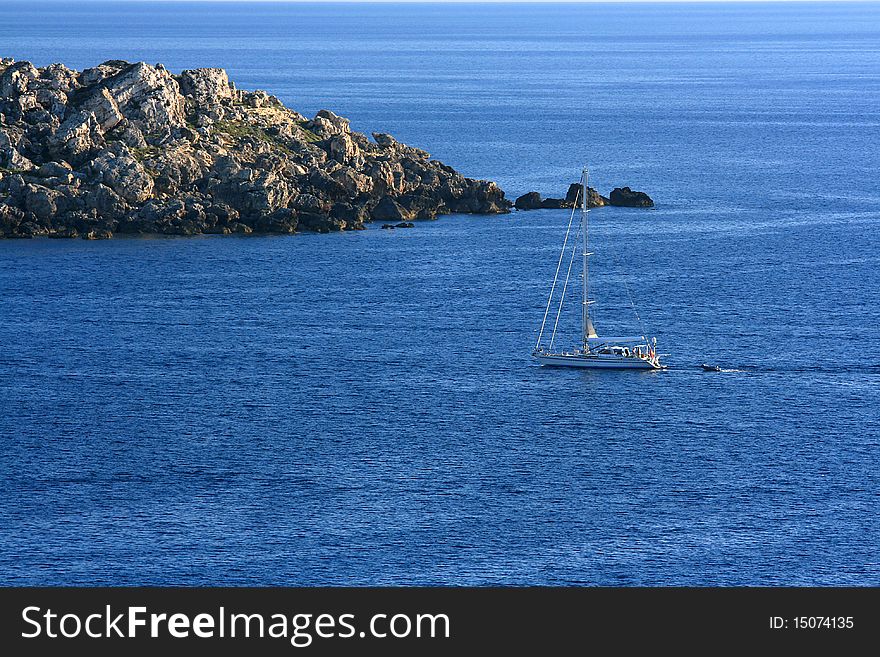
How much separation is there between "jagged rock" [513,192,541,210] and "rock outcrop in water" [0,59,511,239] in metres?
1.92

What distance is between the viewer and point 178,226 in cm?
16225

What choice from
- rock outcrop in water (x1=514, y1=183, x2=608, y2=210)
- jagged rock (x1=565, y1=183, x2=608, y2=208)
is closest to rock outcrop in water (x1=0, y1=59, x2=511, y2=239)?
rock outcrop in water (x1=514, y1=183, x2=608, y2=210)

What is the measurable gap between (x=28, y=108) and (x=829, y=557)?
124183 mm

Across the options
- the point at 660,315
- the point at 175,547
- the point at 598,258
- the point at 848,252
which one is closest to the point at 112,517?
the point at 175,547

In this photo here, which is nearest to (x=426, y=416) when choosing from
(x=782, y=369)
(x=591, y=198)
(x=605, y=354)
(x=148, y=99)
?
(x=605, y=354)

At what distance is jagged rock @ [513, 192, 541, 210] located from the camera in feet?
597

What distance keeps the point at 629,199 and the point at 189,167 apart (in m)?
54.2

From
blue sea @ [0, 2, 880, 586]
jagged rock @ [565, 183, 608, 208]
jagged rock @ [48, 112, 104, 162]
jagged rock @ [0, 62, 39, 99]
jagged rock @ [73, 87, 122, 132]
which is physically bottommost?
blue sea @ [0, 2, 880, 586]

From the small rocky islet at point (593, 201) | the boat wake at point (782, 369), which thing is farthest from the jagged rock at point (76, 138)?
the boat wake at point (782, 369)

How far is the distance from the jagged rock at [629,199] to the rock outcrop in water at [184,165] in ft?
45.4

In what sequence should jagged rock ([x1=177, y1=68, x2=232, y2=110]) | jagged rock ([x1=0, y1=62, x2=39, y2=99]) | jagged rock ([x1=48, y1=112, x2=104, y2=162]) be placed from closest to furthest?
jagged rock ([x1=48, y1=112, x2=104, y2=162]) → jagged rock ([x1=0, y1=62, x2=39, y2=99]) → jagged rock ([x1=177, y1=68, x2=232, y2=110])

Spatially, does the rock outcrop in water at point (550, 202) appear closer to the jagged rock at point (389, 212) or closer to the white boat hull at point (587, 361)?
the jagged rock at point (389, 212)

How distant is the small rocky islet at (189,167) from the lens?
162000 millimetres

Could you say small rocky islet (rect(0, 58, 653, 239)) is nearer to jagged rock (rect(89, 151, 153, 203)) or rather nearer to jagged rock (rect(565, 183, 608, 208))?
jagged rock (rect(89, 151, 153, 203))
